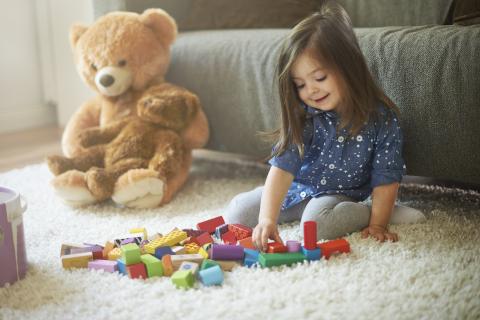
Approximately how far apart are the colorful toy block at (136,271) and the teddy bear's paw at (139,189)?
0.39 m

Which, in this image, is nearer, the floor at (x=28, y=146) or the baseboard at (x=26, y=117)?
the floor at (x=28, y=146)

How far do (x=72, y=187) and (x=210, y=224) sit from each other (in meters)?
0.38

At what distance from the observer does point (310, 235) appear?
3.45ft

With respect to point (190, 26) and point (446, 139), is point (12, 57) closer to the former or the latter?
point (190, 26)

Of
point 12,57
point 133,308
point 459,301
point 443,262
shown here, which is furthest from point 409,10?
point 12,57

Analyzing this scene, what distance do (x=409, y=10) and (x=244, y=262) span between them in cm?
94

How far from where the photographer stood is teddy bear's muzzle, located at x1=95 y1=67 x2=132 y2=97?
5.11ft

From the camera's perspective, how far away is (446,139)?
4.03 feet

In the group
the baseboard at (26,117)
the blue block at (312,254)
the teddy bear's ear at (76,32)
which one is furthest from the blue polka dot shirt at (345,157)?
the baseboard at (26,117)

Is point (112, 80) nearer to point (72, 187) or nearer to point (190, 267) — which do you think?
point (72, 187)

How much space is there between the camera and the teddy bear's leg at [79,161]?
1.50 m

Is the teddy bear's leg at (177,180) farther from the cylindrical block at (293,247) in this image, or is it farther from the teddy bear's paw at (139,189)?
the cylindrical block at (293,247)

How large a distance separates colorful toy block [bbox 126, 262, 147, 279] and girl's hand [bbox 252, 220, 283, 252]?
0.22 metres

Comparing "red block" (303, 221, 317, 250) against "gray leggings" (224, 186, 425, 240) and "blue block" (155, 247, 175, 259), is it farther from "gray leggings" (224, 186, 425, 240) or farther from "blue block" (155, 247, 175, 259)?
"blue block" (155, 247, 175, 259)
